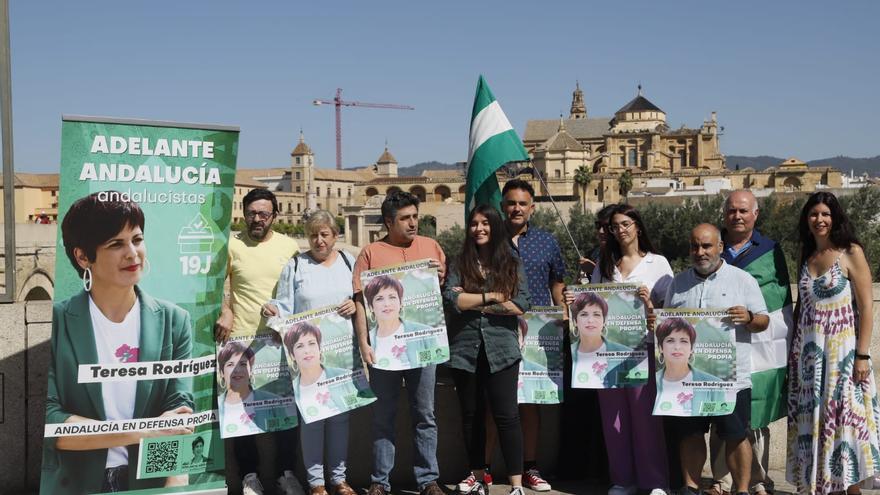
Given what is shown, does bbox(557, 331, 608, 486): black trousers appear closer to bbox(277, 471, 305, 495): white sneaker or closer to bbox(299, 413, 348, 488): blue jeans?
bbox(299, 413, 348, 488): blue jeans

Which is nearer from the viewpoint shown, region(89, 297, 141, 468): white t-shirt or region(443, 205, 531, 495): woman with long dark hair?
region(89, 297, 141, 468): white t-shirt

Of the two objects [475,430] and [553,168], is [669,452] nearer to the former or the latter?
[475,430]

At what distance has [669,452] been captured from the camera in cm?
484

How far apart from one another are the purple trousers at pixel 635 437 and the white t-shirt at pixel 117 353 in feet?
8.85

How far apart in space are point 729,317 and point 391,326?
1.88m

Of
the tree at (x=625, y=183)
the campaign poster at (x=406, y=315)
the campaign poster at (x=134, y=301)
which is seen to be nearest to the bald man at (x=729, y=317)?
the campaign poster at (x=406, y=315)

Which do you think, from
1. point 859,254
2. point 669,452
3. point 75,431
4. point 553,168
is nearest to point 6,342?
point 75,431

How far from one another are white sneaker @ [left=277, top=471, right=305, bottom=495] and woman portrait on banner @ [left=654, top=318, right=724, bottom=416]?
213cm

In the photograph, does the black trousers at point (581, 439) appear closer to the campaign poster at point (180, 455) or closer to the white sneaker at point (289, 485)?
the white sneaker at point (289, 485)

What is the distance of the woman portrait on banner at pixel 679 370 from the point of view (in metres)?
4.56

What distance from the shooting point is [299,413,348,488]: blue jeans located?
472 cm

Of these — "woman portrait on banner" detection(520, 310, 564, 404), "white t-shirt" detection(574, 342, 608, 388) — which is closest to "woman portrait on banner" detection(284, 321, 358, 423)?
"woman portrait on banner" detection(520, 310, 564, 404)

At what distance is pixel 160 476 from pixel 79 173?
1.66 meters

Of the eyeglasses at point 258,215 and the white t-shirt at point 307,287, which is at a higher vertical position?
the eyeglasses at point 258,215
